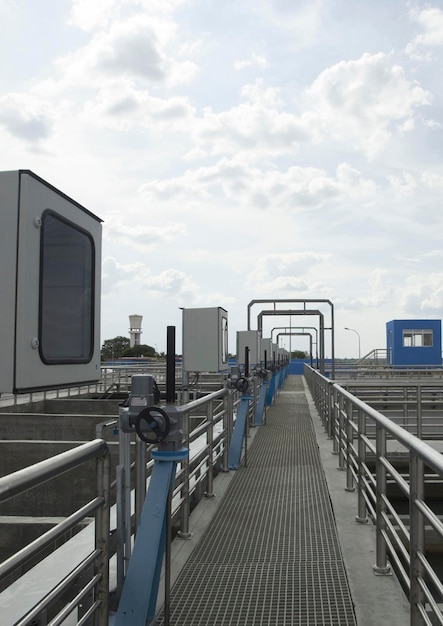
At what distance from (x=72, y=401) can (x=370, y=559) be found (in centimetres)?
1324

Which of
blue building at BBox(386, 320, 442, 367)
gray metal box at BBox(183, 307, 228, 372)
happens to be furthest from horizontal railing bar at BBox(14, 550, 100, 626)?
blue building at BBox(386, 320, 442, 367)

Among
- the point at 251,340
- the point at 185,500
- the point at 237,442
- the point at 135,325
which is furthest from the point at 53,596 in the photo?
the point at 135,325

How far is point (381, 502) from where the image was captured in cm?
367

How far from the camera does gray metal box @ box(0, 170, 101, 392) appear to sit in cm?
202

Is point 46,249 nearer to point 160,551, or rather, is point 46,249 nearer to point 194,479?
point 160,551

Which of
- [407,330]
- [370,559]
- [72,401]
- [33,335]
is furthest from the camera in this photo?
[407,330]

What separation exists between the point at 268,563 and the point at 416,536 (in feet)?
5.22

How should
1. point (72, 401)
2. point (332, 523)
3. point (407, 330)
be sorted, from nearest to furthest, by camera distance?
1. point (332, 523)
2. point (72, 401)
3. point (407, 330)

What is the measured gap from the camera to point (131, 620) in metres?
2.67

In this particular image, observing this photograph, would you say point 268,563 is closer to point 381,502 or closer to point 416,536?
point 381,502

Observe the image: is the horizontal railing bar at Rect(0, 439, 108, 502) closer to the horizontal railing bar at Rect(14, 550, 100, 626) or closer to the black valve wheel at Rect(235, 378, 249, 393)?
the horizontal railing bar at Rect(14, 550, 100, 626)

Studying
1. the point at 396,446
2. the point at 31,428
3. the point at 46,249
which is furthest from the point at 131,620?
the point at 31,428

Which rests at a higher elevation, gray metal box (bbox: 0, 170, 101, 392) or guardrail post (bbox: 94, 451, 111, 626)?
gray metal box (bbox: 0, 170, 101, 392)

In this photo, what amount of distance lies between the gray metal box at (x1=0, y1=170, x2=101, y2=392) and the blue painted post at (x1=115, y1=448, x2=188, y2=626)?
0.66m
